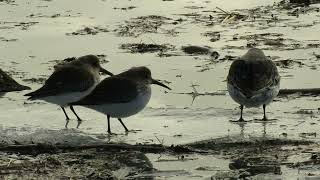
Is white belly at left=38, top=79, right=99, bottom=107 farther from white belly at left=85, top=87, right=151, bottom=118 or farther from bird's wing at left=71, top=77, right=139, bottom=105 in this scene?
white belly at left=85, top=87, right=151, bottom=118

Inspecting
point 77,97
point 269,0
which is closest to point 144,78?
point 77,97

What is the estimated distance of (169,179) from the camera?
298 inches

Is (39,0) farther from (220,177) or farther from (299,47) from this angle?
(220,177)

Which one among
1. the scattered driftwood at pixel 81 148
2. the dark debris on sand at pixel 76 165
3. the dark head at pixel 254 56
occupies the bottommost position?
the dark debris on sand at pixel 76 165

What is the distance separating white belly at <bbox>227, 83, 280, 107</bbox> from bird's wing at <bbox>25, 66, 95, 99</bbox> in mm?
1926

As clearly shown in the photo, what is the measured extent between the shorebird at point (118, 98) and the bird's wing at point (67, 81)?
789 mm

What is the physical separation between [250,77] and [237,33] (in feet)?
17.0

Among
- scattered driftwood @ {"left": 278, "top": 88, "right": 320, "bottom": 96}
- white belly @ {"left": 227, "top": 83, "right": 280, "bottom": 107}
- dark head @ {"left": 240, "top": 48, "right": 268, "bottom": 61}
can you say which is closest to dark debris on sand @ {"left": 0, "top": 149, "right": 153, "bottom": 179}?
white belly @ {"left": 227, "top": 83, "right": 280, "bottom": 107}

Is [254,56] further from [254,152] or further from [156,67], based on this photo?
[254,152]

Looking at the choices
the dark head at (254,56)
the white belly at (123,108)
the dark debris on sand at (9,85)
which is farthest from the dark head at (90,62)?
the dark head at (254,56)

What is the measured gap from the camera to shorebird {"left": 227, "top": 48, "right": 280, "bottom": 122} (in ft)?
32.3

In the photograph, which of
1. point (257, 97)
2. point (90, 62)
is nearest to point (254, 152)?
point (257, 97)

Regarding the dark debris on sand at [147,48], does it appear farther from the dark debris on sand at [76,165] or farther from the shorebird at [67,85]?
the dark debris on sand at [76,165]

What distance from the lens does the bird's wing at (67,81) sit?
1046 cm
